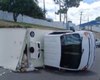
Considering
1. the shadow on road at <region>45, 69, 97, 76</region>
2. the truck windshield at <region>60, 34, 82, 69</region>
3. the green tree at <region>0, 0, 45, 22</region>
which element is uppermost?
the green tree at <region>0, 0, 45, 22</region>

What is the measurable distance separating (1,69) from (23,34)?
6.98ft

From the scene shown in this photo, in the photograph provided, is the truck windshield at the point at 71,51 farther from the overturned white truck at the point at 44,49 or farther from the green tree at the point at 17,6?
the green tree at the point at 17,6

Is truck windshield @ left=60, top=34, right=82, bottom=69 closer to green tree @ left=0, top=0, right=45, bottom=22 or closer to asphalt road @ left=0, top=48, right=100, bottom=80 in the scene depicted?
asphalt road @ left=0, top=48, right=100, bottom=80

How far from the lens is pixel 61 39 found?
16.5 metres

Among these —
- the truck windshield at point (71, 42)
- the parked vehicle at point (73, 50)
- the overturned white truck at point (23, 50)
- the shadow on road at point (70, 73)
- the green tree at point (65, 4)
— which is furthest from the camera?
the green tree at point (65, 4)

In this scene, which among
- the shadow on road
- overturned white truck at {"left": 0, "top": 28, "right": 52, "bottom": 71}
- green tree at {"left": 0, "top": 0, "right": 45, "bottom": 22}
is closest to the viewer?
the shadow on road

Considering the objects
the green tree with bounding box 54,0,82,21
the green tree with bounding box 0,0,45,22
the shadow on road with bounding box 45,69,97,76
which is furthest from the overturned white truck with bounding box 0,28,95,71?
the green tree with bounding box 54,0,82,21

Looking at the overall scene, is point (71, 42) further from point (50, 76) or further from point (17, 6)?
point (17, 6)

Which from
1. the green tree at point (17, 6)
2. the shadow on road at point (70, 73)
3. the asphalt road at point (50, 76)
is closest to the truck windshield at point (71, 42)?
the shadow on road at point (70, 73)

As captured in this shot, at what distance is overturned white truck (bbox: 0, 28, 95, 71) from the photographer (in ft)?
53.1

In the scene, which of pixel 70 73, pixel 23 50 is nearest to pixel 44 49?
pixel 23 50

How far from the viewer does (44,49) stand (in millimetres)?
17641

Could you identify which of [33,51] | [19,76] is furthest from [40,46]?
[19,76]

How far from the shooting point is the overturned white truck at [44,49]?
637 inches
